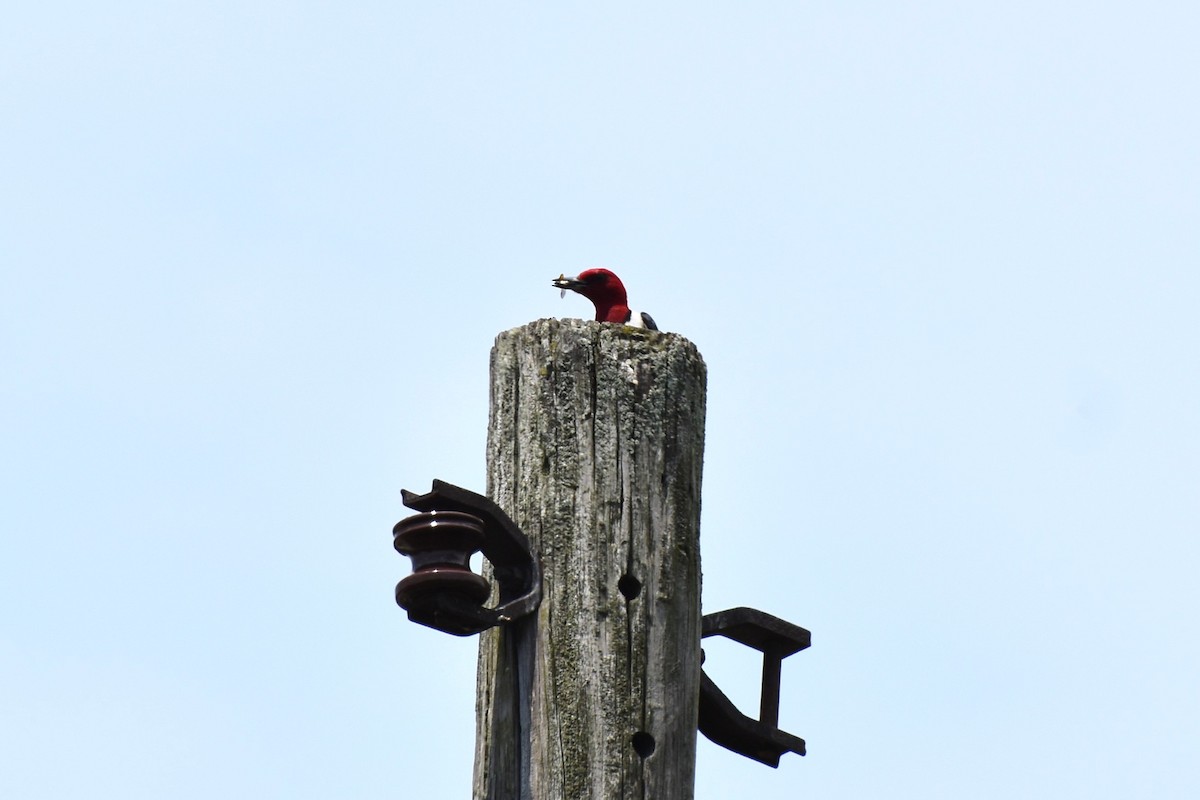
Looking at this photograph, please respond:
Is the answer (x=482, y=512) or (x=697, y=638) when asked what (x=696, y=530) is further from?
(x=482, y=512)

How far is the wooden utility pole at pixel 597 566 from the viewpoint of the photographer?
11.8ft

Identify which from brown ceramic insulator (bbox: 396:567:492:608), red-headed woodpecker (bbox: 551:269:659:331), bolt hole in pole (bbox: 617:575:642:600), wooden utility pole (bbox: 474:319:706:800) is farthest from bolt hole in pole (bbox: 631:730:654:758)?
red-headed woodpecker (bbox: 551:269:659:331)

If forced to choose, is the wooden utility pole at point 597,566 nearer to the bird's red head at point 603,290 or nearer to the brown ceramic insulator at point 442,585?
the brown ceramic insulator at point 442,585

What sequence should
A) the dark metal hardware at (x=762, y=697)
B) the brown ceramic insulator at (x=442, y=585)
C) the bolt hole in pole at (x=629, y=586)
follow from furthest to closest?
the dark metal hardware at (x=762, y=697) → the bolt hole in pole at (x=629, y=586) → the brown ceramic insulator at (x=442, y=585)

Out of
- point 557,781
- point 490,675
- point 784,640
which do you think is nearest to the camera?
point 557,781

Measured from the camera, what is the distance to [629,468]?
3752mm

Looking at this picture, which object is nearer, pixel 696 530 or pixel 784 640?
pixel 696 530

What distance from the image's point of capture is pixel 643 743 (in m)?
3.60

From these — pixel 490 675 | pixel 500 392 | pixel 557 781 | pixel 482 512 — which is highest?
pixel 500 392

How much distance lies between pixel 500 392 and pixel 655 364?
35 centimetres

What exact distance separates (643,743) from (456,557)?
52cm

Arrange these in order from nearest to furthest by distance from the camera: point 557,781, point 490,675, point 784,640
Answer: point 557,781 < point 490,675 < point 784,640

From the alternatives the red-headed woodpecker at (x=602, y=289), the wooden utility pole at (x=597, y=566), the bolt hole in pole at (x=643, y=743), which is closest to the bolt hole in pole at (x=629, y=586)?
the wooden utility pole at (x=597, y=566)

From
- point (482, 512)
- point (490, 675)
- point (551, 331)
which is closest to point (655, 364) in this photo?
point (551, 331)
